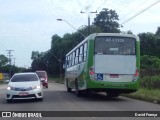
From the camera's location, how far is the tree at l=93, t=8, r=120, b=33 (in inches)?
3885

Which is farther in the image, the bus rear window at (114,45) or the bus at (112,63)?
the bus rear window at (114,45)

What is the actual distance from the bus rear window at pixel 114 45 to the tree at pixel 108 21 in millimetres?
76727

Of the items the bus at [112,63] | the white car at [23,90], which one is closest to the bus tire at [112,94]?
the bus at [112,63]

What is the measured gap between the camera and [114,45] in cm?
2161

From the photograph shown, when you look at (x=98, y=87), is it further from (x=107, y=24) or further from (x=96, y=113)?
(x=107, y=24)

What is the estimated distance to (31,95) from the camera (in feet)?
67.6

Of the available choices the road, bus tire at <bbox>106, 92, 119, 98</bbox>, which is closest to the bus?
the road

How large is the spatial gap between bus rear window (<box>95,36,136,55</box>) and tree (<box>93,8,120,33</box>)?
252 feet

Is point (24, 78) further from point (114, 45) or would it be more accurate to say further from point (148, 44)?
point (148, 44)

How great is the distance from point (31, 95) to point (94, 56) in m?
3.71

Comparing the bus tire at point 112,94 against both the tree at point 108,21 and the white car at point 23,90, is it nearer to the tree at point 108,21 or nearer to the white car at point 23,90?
the white car at point 23,90

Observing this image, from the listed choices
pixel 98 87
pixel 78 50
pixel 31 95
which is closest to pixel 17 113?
pixel 31 95

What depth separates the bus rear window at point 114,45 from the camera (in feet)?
70.6

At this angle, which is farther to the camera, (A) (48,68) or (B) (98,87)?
(A) (48,68)
